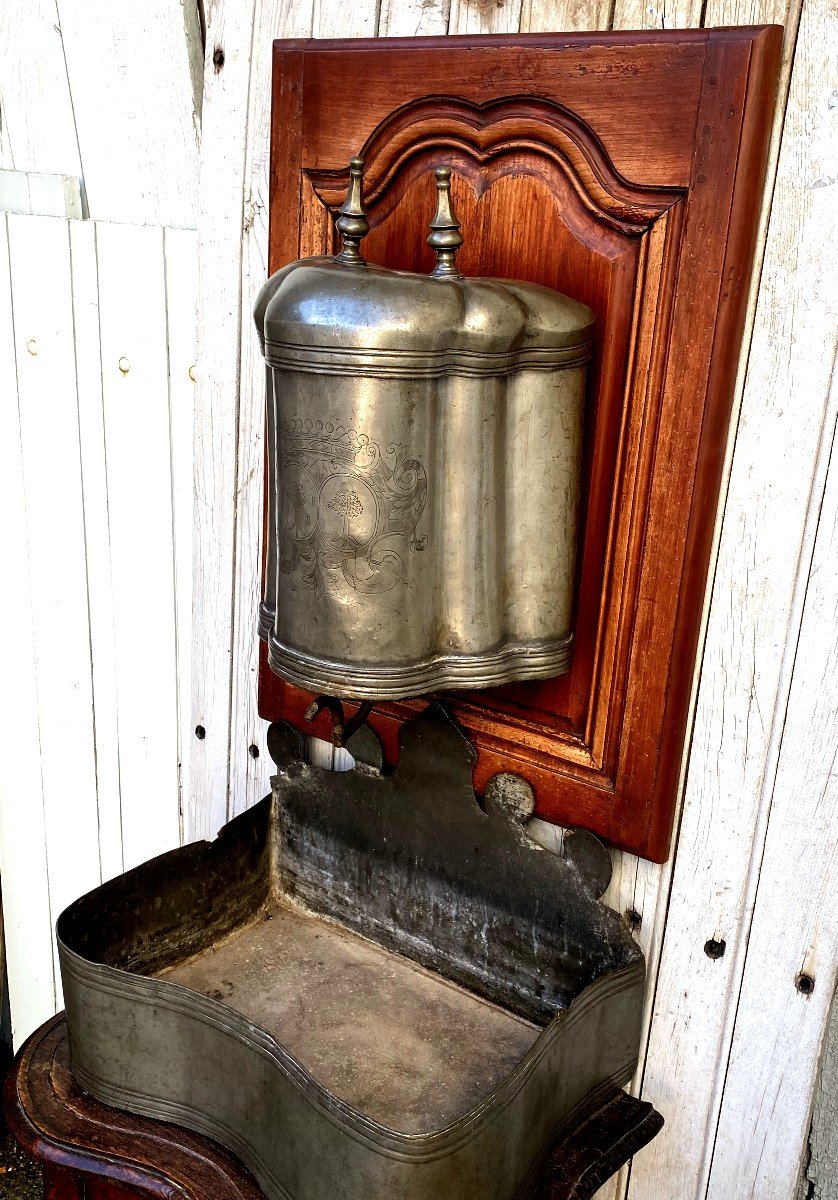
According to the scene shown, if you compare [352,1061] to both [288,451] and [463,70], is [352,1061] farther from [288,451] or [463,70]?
[463,70]

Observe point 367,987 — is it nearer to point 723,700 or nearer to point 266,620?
point 266,620

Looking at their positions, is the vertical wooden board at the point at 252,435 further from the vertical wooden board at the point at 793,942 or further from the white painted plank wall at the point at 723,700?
the vertical wooden board at the point at 793,942

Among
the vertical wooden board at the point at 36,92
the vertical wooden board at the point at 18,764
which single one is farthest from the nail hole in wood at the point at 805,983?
the vertical wooden board at the point at 36,92

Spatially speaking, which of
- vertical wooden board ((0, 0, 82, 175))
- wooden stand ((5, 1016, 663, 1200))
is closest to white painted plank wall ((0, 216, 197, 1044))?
vertical wooden board ((0, 0, 82, 175))

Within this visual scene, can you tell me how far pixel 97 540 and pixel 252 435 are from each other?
1.80ft

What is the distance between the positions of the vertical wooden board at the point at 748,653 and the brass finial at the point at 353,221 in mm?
444

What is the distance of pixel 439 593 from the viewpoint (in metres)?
1.31

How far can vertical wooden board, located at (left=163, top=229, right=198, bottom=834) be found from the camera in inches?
76.7

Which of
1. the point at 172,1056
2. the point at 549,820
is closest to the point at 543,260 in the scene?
the point at 549,820

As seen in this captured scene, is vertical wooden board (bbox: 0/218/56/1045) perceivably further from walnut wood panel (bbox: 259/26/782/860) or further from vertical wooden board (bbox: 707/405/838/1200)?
vertical wooden board (bbox: 707/405/838/1200)

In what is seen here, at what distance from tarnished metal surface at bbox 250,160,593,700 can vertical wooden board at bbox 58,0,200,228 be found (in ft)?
2.51

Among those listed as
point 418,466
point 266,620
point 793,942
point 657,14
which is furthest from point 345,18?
point 793,942

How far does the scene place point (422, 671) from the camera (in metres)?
1.31

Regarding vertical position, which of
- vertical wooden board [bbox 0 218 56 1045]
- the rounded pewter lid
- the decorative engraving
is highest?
the rounded pewter lid
